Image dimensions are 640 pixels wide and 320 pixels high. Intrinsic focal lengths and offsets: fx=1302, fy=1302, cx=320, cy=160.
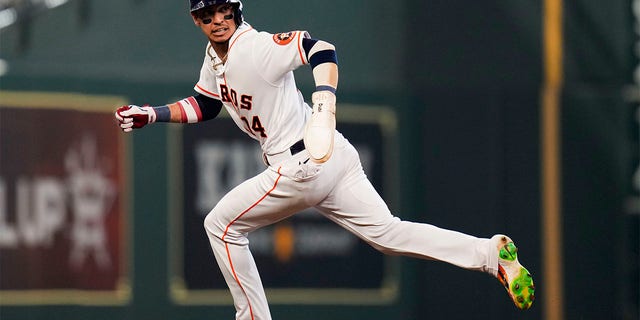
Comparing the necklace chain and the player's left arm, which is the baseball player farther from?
the player's left arm

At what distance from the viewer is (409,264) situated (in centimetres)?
1132

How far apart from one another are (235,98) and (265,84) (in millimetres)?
184

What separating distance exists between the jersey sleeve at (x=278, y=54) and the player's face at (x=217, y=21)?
0.16 m

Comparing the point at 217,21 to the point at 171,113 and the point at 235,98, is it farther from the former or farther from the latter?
the point at 171,113

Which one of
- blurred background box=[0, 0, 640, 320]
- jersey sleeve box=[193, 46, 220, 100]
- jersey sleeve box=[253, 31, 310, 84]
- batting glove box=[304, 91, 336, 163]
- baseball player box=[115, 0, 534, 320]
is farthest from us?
blurred background box=[0, 0, 640, 320]

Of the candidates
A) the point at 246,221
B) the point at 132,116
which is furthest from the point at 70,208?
the point at 246,221

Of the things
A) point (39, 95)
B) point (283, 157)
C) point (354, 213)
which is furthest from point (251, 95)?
point (39, 95)

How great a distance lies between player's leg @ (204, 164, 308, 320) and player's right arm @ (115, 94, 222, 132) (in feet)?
1.74

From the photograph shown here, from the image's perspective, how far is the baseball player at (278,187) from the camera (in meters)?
6.22

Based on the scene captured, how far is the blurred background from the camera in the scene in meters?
9.91

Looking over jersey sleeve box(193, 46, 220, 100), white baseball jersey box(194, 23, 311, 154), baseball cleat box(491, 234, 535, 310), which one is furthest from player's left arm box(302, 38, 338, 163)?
baseball cleat box(491, 234, 535, 310)

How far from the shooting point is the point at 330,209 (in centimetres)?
640

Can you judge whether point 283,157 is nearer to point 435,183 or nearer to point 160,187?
point 160,187

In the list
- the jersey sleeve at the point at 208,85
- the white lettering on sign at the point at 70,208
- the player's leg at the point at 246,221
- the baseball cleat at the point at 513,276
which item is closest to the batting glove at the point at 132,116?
the jersey sleeve at the point at 208,85
